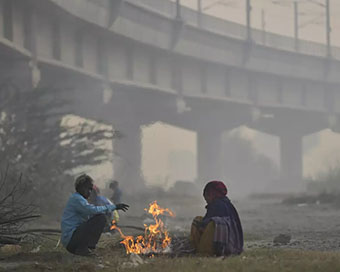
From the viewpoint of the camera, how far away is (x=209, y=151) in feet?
172

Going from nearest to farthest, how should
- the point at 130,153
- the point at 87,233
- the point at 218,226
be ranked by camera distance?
1. the point at 218,226
2. the point at 87,233
3. the point at 130,153

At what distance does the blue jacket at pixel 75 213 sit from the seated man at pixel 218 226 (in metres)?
1.29

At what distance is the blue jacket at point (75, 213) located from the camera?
9.18 m

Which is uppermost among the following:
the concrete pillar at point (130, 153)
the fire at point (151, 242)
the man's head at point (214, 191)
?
the concrete pillar at point (130, 153)

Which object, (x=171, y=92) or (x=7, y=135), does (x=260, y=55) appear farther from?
(x=7, y=135)

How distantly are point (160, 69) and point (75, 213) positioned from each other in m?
25.8

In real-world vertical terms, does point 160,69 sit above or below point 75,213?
above

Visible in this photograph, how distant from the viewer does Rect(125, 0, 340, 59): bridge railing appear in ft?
119

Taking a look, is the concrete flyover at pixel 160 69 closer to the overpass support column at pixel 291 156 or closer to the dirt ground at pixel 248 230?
the overpass support column at pixel 291 156

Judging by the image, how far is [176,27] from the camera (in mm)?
35125

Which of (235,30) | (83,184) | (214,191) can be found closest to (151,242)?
(83,184)

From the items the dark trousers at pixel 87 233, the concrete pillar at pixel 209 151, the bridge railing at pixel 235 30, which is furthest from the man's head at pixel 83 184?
the concrete pillar at pixel 209 151

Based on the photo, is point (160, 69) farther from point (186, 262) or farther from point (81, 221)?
point (186, 262)

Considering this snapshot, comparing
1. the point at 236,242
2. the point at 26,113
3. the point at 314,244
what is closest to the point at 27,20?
the point at 26,113
